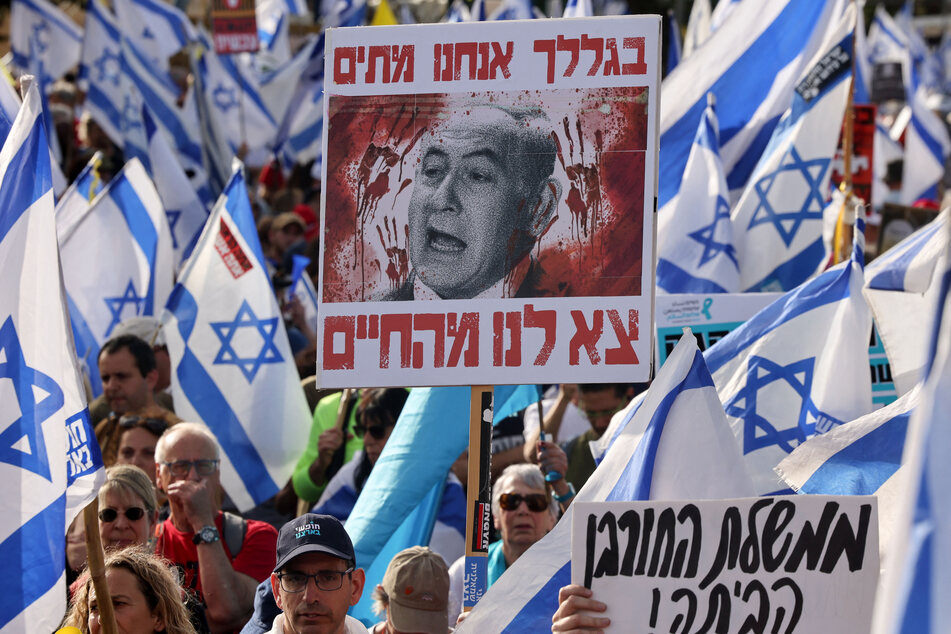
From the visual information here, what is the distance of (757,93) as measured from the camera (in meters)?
7.81

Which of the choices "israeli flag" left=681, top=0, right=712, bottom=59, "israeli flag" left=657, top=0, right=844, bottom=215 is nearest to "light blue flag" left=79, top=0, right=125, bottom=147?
"israeli flag" left=681, top=0, right=712, bottom=59

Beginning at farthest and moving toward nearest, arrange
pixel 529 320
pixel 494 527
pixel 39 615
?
pixel 494 527, pixel 529 320, pixel 39 615

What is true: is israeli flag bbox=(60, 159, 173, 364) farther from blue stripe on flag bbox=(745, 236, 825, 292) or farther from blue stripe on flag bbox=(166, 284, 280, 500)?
blue stripe on flag bbox=(745, 236, 825, 292)

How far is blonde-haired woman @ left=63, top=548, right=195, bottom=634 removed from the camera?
3.51m

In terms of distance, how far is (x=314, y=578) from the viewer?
3381 mm

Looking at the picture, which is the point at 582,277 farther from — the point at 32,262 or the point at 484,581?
the point at 32,262

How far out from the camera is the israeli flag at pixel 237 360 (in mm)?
6508

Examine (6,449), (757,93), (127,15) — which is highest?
(127,15)

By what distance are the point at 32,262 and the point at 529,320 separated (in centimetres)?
125

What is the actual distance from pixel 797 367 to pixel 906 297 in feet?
2.09

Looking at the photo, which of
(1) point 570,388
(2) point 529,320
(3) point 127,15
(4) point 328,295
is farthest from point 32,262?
(3) point 127,15

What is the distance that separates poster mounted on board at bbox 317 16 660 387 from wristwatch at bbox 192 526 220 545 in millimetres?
941

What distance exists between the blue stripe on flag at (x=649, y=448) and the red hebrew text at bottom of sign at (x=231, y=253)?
394cm

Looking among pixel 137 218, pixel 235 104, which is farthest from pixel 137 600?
pixel 235 104
